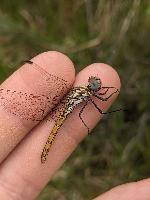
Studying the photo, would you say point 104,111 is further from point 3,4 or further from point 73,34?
point 3,4

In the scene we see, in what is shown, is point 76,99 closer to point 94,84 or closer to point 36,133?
point 94,84

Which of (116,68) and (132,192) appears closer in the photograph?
(132,192)

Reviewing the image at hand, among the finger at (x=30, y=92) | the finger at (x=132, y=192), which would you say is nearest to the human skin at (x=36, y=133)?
the finger at (x=30, y=92)

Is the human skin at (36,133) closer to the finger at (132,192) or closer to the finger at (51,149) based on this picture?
the finger at (51,149)

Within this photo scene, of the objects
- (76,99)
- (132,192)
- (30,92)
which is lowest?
(132,192)

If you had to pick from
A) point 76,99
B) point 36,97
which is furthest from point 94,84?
point 36,97

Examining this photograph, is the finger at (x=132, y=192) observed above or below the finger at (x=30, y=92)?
below

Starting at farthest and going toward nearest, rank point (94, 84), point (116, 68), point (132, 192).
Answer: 1. point (116, 68)
2. point (94, 84)
3. point (132, 192)
